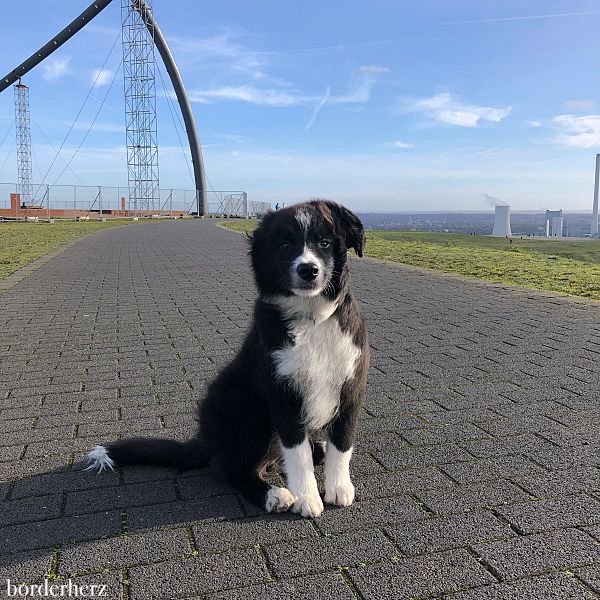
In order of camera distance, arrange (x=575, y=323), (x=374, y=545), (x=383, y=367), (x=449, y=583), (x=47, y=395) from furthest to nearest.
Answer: (x=575, y=323) < (x=383, y=367) < (x=47, y=395) < (x=374, y=545) < (x=449, y=583)

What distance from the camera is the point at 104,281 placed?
1255 cm

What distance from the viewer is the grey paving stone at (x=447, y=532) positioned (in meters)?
2.78

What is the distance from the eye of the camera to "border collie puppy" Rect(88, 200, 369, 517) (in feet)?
10.3

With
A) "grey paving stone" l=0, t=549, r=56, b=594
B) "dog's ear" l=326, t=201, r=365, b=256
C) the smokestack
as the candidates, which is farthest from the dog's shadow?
the smokestack

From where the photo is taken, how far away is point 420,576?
2.54 m

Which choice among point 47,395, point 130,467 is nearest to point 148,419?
point 130,467

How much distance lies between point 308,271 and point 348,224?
511 millimetres

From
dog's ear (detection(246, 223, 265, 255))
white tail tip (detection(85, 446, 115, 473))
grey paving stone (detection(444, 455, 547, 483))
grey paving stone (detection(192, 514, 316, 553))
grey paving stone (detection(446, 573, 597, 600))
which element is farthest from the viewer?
white tail tip (detection(85, 446, 115, 473))

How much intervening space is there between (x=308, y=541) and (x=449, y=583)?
71cm

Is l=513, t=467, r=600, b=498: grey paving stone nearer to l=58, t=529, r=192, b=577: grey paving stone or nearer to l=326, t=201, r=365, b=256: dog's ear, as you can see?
l=326, t=201, r=365, b=256: dog's ear

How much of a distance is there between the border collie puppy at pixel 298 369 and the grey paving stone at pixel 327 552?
0.96ft

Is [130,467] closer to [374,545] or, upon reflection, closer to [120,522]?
[120,522]

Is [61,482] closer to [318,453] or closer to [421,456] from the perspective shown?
[318,453]

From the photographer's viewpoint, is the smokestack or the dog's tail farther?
the smokestack
